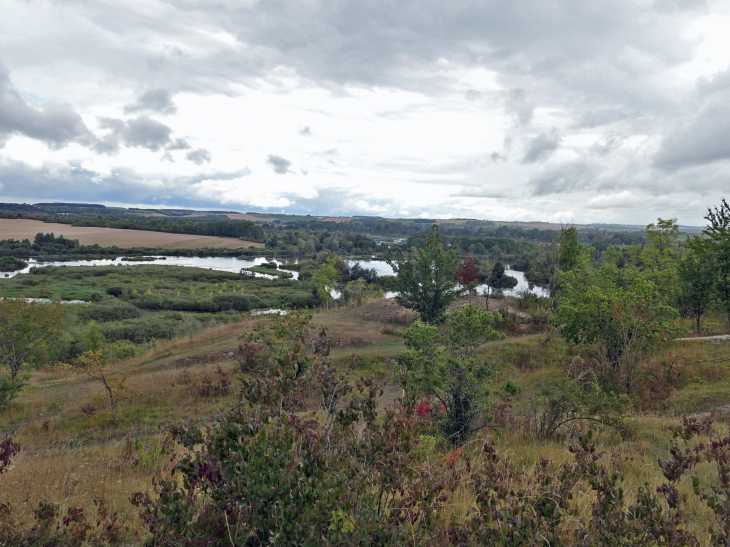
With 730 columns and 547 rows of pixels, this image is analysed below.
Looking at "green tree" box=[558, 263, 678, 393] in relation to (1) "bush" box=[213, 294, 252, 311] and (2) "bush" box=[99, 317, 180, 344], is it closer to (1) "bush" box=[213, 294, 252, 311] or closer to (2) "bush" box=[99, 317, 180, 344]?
(2) "bush" box=[99, 317, 180, 344]

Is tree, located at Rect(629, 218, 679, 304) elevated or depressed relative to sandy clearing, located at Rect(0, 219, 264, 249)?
elevated

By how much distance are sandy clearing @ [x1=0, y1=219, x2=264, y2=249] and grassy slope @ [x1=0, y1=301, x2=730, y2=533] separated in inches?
3810

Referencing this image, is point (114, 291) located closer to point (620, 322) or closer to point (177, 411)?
point (177, 411)

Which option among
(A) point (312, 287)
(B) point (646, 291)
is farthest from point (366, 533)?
(A) point (312, 287)

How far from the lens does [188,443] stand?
2.95 metres

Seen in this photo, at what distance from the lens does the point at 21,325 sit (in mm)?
15844

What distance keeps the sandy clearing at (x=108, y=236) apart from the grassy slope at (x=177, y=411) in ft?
317

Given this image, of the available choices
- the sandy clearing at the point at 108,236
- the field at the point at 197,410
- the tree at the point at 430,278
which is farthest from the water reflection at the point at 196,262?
the tree at the point at 430,278

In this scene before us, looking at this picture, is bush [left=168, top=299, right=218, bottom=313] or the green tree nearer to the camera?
the green tree

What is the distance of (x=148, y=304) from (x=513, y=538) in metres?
56.0

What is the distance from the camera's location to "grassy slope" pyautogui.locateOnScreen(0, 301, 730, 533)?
19.2ft

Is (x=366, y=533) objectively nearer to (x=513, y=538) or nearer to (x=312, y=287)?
(x=513, y=538)

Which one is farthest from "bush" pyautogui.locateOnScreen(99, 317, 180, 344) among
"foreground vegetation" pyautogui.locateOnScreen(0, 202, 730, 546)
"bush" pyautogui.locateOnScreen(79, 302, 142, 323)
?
"foreground vegetation" pyautogui.locateOnScreen(0, 202, 730, 546)

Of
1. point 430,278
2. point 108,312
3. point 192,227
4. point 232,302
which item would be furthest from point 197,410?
point 192,227
